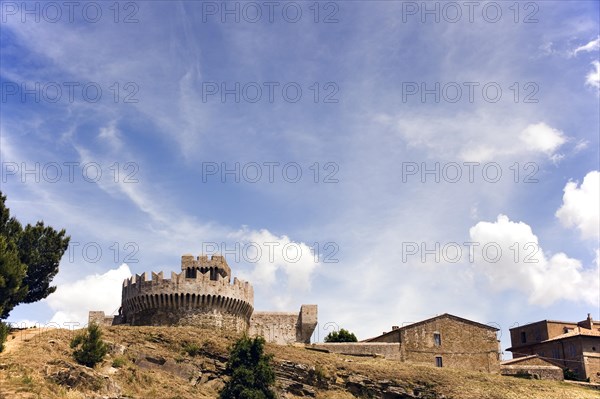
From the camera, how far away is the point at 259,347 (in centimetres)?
4459

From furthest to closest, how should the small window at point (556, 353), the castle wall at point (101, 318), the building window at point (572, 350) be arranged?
the small window at point (556, 353)
the building window at point (572, 350)
the castle wall at point (101, 318)

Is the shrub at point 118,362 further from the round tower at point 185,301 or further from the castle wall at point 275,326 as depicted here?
the castle wall at point 275,326

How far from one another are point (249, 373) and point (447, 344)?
80.5ft

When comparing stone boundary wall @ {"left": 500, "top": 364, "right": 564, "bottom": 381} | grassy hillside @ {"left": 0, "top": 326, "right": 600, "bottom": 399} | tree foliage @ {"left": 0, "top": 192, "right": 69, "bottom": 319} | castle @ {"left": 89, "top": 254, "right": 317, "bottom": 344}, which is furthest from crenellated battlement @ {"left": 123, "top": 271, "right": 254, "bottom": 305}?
stone boundary wall @ {"left": 500, "top": 364, "right": 564, "bottom": 381}

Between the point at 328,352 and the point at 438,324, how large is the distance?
11581 mm

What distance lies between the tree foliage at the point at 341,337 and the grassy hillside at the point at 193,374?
7522 millimetres

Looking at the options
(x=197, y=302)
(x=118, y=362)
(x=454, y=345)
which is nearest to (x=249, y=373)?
(x=118, y=362)

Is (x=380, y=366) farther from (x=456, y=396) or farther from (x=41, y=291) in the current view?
(x=41, y=291)

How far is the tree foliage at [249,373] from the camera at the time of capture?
41.7 m

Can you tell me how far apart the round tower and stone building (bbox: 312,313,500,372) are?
12883 millimetres

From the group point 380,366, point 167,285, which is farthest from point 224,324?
point 380,366

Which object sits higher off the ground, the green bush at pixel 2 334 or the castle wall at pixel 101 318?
the castle wall at pixel 101 318

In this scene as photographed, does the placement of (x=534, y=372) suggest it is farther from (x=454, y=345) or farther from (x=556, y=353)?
(x=556, y=353)

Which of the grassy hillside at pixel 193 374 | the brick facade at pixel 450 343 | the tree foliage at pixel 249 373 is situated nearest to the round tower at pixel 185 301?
the grassy hillside at pixel 193 374
